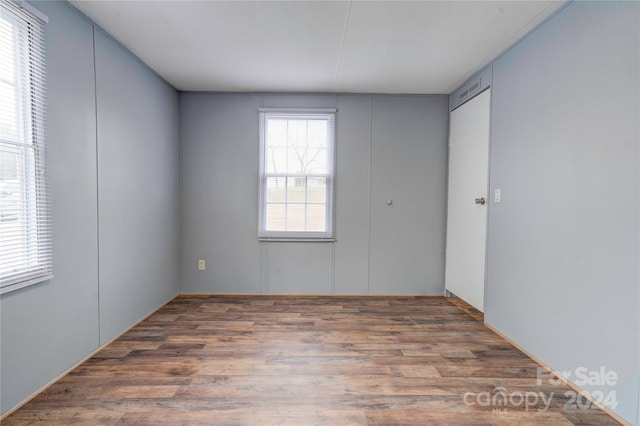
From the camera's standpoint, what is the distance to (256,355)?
227 centimetres

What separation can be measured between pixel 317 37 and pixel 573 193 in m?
2.16

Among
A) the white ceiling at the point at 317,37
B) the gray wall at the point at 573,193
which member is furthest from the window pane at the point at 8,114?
the gray wall at the point at 573,193

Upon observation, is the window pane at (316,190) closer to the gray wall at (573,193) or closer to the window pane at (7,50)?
the gray wall at (573,193)

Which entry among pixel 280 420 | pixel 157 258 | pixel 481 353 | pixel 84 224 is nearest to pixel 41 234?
pixel 84 224

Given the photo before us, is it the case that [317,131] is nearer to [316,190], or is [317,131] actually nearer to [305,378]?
[316,190]

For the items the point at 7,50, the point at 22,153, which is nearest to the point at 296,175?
the point at 22,153

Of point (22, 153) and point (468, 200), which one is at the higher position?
point (22, 153)

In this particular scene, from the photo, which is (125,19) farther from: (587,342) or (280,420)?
(587,342)

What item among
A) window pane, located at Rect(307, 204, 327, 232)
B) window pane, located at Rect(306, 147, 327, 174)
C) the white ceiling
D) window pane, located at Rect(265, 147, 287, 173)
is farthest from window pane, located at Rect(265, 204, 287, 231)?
the white ceiling

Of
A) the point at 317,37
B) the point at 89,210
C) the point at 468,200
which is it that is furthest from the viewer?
the point at 468,200

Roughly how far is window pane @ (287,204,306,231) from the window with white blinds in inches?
89.8

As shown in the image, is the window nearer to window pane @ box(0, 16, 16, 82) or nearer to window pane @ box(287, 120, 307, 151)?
window pane @ box(287, 120, 307, 151)

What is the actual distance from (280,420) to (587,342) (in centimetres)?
189

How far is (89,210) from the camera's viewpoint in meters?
2.20
